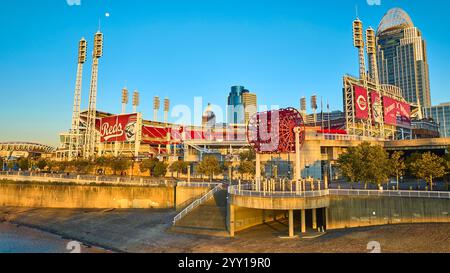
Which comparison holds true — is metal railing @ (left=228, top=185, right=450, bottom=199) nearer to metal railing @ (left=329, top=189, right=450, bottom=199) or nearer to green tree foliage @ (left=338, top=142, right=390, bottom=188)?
metal railing @ (left=329, top=189, right=450, bottom=199)

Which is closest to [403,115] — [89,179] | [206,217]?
[206,217]

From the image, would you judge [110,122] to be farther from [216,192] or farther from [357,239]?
[357,239]

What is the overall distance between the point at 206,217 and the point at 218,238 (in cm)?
496

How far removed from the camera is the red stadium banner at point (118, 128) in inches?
4525

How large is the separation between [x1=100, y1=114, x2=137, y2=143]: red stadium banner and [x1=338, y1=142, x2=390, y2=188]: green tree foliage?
289ft

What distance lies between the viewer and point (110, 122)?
123125 millimetres

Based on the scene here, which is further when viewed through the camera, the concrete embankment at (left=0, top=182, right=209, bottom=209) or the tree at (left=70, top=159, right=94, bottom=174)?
the tree at (left=70, top=159, right=94, bottom=174)

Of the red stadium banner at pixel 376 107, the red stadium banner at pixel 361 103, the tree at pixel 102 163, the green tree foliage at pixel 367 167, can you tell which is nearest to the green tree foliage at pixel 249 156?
the green tree foliage at pixel 367 167

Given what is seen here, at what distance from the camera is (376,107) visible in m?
99.8

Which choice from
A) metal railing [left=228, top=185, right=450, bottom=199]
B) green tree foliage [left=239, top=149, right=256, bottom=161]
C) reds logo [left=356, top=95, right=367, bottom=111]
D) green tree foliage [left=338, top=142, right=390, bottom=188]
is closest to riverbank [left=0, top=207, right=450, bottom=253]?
metal railing [left=228, top=185, right=450, bottom=199]

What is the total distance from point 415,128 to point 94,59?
454ft

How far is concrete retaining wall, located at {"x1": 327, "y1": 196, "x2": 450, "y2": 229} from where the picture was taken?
3015 cm
